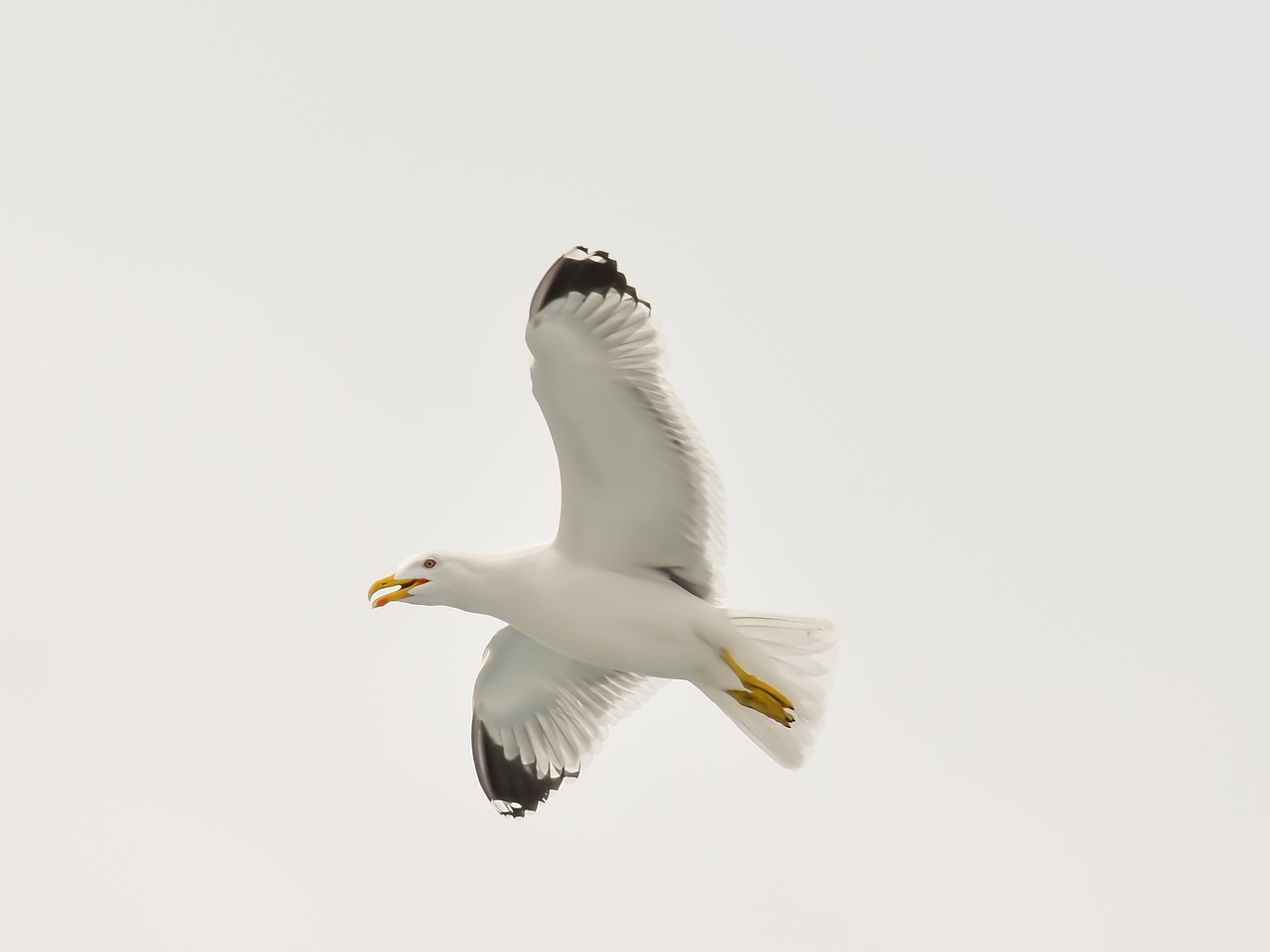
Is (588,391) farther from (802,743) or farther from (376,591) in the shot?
(802,743)

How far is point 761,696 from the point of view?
1107 cm

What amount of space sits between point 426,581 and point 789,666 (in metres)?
2.33

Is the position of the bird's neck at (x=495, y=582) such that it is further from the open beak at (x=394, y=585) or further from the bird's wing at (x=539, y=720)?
the bird's wing at (x=539, y=720)

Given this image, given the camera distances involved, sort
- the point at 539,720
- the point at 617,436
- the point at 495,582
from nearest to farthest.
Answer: the point at 617,436 < the point at 495,582 < the point at 539,720

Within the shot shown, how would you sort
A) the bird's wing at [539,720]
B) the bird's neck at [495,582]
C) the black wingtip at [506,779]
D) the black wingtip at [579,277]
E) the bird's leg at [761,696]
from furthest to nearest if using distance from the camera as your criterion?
the black wingtip at [506,779] < the bird's wing at [539,720] < the bird's leg at [761,696] < the bird's neck at [495,582] < the black wingtip at [579,277]

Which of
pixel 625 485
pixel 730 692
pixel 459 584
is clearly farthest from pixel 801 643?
pixel 459 584

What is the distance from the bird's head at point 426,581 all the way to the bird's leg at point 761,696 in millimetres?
1730

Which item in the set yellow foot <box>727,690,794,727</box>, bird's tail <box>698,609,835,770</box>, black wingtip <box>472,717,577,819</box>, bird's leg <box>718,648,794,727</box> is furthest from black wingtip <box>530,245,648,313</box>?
black wingtip <box>472,717,577,819</box>

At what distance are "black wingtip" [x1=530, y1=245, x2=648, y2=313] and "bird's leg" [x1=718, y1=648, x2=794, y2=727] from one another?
247 centimetres

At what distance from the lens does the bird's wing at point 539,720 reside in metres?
12.4

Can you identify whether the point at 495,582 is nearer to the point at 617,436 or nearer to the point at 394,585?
the point at 394,585

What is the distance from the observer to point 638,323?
33.8 ft

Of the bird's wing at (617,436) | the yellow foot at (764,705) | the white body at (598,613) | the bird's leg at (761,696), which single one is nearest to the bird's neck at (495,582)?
the white body at (598,613)

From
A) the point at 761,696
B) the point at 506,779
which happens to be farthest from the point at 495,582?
the point at 506,779
